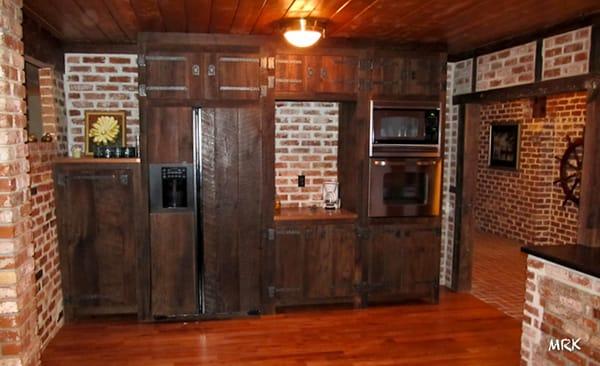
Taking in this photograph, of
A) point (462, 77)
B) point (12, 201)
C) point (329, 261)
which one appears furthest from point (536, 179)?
point (12, 201)

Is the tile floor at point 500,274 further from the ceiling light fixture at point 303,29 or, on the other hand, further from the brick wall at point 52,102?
the brick wall at point 52,102

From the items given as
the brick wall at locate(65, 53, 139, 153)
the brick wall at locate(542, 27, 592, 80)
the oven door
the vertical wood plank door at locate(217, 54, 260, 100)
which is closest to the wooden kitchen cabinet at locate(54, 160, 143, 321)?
the brick wall at locate(65, 53, 139, 153)

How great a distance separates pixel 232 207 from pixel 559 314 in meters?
2.50

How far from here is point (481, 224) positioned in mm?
7875

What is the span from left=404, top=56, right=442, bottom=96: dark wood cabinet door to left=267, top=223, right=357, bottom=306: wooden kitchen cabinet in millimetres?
1373

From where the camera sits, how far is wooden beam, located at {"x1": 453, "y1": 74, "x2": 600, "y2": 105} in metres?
3.15

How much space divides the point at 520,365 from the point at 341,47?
9.23 feet

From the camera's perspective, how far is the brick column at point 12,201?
2184mm

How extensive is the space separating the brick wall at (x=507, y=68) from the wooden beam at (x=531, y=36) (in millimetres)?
40

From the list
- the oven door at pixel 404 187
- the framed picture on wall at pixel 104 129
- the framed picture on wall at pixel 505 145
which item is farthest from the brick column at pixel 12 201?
the framed picture on wall at pixel 505 145

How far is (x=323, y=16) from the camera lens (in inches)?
125

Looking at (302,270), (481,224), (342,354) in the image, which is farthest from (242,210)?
(481,224)

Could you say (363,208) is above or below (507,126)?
below

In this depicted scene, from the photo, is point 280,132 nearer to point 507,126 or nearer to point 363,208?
point 363,208
